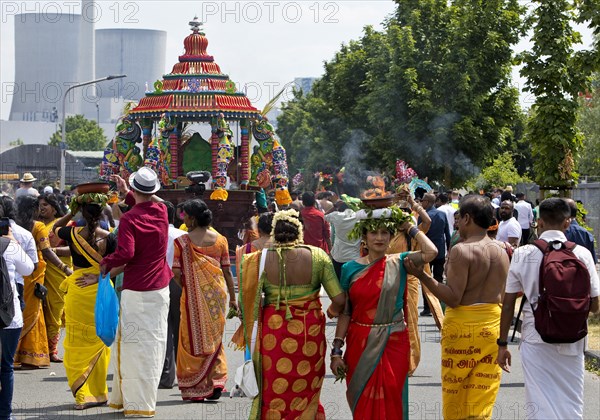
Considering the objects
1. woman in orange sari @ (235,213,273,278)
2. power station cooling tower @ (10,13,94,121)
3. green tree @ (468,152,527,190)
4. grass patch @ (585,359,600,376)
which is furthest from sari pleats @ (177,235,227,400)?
power station cooling tower @ (10,13,94,121)

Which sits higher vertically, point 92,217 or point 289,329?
point 92,217

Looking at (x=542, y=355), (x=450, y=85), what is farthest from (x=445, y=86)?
(x=542, y=355)

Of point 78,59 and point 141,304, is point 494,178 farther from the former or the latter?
point 78,59

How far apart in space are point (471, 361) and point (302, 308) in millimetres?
1178

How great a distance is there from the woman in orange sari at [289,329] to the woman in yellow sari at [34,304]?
4.02m

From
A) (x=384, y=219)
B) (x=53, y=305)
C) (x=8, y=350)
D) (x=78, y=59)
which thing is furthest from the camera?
(x=78, y=59)

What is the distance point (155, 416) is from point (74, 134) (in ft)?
348

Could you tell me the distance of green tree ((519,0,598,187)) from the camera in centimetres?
1609

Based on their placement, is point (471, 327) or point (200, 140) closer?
point (471, 327)

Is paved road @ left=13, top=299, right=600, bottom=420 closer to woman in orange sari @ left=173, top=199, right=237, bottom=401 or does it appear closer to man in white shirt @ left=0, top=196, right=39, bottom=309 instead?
woman in orange sari @ left=173, top=199, right=237, bottom=401

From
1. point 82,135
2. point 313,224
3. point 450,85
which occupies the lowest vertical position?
point 313,224

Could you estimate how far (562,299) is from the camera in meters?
7.01

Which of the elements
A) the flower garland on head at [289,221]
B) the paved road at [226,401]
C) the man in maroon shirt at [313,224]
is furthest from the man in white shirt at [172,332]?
the man in maroon shirt at [313,224]

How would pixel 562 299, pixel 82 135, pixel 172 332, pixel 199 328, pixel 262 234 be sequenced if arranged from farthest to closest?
1. pixel 82 135
2. pixel 172 332
3. pixel 262 234
4. pixel 199 328
5. pixel 562 299
